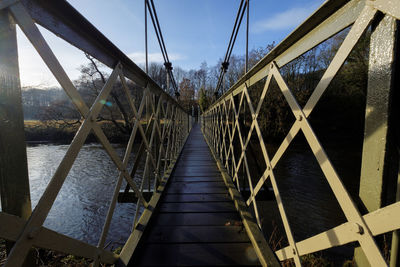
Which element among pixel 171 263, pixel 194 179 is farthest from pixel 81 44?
pixel 194 179

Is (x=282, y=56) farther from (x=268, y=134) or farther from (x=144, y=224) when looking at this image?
(x=268, y=134)

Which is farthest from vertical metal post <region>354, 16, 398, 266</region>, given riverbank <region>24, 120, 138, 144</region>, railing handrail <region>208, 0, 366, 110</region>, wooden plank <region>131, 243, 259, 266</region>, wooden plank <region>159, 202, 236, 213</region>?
riverbank <region>24, 120, 138, 144</region>

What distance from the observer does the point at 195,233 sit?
1428mm

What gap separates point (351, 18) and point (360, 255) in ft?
2.67

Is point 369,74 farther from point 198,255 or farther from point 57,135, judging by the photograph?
point 57,135

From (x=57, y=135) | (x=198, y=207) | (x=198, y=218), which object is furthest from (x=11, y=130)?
(x=57, y=135)

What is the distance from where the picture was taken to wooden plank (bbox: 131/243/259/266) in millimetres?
1167

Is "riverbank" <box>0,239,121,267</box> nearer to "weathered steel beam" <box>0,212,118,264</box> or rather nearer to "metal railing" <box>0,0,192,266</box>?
"metal railing" <box>0,0,192,266</box>

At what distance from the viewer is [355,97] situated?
11398 mm

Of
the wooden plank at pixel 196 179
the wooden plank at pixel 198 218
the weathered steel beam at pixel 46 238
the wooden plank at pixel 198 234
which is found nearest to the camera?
the weathered steel beam at pixel 46 238

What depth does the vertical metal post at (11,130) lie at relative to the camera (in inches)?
20.0

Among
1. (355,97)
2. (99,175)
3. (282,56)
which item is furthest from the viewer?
(355,97)

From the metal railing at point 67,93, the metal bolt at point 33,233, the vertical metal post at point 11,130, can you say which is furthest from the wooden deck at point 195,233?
the vertical metal post at point 11,130

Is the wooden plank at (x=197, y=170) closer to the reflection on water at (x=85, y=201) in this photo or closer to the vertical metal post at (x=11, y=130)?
the reflection on water at (x=85, y=201)
